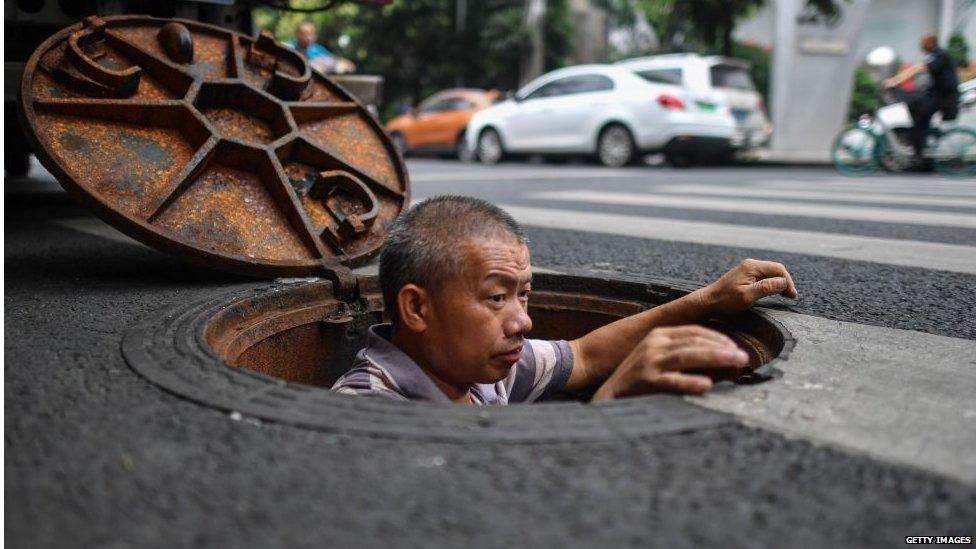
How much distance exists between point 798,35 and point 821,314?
13.1 meters

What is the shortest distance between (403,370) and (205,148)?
134 cm

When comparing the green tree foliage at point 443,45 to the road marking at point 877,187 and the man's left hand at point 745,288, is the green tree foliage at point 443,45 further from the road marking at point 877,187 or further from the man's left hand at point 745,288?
the man's left hand at point 745,288

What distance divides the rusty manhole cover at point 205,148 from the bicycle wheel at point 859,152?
9.26 meters

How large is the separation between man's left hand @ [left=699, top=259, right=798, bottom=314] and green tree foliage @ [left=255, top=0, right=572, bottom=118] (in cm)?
2490

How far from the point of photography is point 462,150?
16969 mm

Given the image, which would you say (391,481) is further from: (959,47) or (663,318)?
(959,47)

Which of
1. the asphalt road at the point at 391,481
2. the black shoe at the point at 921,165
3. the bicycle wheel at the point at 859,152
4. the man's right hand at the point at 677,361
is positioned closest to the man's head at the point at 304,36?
the bicycle wheel at the point at 859,152

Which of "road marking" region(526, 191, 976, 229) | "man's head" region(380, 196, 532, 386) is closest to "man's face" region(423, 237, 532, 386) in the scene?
"man's head" region(380, 196, 532, 386)

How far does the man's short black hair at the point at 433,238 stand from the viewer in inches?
85.6

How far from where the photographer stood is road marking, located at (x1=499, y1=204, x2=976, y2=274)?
3781 mm

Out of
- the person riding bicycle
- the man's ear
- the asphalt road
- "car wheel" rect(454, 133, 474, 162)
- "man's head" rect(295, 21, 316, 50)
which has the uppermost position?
"man's head" rect(295, 21, 316, 50)

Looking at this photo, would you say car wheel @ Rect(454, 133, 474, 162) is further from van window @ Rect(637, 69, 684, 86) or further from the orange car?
van window @ Rect(637, 69, 684, 86)

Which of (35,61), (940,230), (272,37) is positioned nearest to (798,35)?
(940,230)

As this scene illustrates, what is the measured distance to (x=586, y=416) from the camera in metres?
1.63
